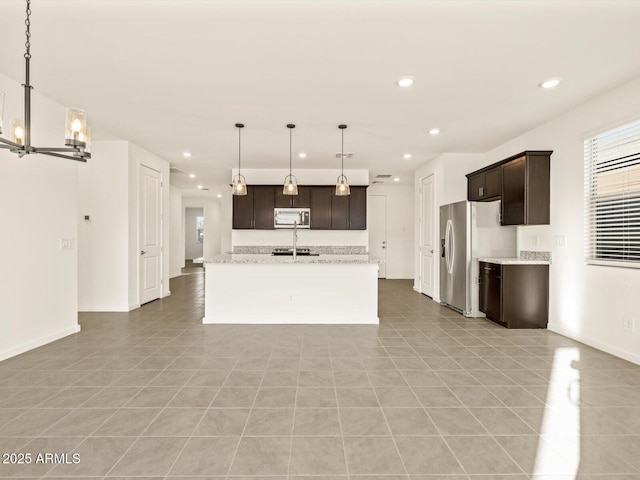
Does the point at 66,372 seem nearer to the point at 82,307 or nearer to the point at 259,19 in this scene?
the point at 82,307

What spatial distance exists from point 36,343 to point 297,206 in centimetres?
467

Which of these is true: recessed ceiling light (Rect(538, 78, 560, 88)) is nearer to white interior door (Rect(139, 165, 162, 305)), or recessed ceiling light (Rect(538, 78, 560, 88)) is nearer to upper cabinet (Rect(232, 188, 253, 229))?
upper cabinet (Rect(232, 188, 253, 229))

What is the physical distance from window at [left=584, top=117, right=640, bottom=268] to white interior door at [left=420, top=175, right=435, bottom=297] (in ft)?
9.49

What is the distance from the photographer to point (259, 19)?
2.34m

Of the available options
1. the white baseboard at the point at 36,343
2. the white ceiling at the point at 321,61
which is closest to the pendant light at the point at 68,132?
the white ceiling at the point at 321,61

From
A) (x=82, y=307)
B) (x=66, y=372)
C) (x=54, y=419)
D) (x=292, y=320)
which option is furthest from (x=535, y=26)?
(x=82, y=307)

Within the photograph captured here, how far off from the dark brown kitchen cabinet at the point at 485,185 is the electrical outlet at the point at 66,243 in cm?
582

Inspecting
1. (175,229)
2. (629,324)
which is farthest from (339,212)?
(175,229)

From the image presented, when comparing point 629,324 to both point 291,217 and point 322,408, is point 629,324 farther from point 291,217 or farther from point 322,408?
point 291,217

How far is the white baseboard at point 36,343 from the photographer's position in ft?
10.6

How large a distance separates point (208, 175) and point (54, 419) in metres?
6.67

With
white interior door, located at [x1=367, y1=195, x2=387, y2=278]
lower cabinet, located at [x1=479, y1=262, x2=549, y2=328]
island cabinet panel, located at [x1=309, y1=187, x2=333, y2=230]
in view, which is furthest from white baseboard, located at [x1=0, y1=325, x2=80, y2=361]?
white interior door, located at [x1=367, y1=195, x2=387, y2=278]

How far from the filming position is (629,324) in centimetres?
329

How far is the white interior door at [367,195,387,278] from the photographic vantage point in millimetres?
9203
